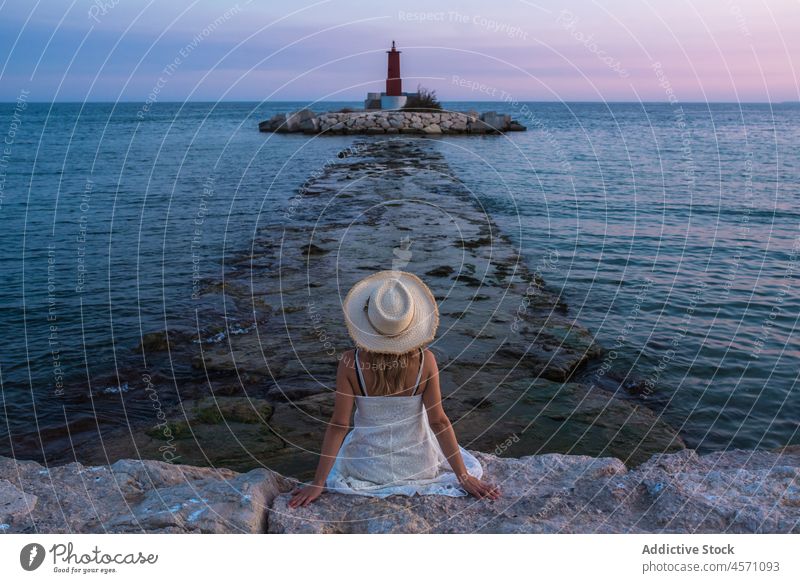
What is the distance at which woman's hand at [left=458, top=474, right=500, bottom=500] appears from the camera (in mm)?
4066

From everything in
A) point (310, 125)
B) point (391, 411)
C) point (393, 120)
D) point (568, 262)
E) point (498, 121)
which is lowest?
point (568, 262)

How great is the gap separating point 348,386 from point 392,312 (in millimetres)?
557

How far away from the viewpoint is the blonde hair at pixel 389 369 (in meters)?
4.01

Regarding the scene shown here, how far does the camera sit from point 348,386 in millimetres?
4055

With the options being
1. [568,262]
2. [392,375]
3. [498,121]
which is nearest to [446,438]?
[392,375]

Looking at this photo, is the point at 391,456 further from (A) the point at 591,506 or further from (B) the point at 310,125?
(B) the point at 310,125

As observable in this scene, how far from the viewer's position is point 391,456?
14.0ft

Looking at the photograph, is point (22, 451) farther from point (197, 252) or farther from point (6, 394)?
point (197, 252)

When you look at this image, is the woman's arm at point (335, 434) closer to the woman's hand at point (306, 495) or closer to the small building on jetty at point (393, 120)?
the woman's hand at point (306, 495)

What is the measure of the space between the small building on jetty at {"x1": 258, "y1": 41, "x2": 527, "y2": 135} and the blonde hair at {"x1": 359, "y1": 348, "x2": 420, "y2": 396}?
4259 centimetres

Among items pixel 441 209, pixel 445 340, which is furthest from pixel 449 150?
pixel 445 340

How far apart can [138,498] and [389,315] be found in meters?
1.90

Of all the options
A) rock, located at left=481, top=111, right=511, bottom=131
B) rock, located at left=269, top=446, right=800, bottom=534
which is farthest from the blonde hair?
rock, located at left=481, top=111, right=511, bottom=131

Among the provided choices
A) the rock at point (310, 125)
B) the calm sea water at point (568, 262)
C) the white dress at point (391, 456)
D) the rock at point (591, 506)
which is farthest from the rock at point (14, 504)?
the rock at point (310, 125)
